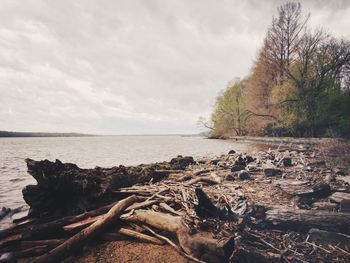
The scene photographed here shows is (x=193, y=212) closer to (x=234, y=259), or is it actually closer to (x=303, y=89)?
(x=234, y=259)

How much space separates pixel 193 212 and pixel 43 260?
271 centimetres

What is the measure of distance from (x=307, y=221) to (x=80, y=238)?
4096mm

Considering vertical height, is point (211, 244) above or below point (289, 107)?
below

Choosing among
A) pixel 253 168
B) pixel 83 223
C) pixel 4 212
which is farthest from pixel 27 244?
pixel 253 168

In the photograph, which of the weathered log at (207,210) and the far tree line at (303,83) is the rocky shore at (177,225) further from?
the far tree line at (303,83)

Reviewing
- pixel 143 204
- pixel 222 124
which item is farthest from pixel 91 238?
pixel 222 124

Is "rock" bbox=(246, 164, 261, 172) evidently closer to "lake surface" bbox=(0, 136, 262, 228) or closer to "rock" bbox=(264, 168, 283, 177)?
"rock" bbox=(264, 168, 283, 177)

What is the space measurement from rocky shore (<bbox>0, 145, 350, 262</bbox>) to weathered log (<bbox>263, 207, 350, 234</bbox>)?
15 millimetres

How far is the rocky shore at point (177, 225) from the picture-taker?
10.8 feet

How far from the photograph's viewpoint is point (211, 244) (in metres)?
3.08

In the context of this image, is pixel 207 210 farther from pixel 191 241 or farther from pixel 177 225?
pixel 191 241

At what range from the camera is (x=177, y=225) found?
369cm

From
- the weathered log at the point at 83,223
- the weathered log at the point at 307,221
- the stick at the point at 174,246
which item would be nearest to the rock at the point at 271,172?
the weathered log at the point at 307,221

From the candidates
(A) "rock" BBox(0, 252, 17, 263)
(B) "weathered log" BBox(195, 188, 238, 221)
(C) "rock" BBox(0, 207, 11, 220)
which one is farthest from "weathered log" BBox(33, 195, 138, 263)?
(C) "rock" BBox(0, 207, 11, 220)
